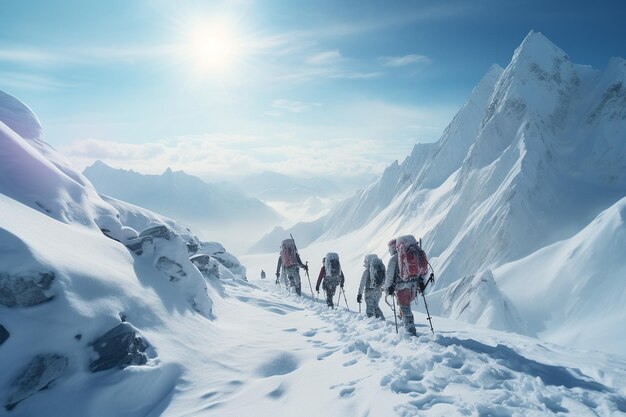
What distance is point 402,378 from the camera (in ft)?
19.8

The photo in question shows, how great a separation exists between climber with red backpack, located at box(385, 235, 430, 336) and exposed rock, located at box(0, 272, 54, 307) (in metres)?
7.76

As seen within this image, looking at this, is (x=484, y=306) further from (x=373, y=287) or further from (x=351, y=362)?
(x=351, y=362)

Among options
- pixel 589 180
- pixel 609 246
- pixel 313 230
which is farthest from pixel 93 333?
pixel 313 230

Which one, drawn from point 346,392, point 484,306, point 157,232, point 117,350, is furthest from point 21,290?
point 484,306

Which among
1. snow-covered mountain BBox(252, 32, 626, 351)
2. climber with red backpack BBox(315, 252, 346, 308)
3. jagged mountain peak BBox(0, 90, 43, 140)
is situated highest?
snow-covered mountain BBox(252, 32, 626, 351)

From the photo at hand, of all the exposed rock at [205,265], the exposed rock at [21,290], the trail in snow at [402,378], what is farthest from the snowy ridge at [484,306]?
the exposed rock at [21,290]

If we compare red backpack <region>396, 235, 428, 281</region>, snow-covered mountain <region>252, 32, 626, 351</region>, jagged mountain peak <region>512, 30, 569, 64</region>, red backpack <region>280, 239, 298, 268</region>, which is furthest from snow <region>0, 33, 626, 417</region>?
jagged mountain peak <region>512, 30, 569, 64</region>

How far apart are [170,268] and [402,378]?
8.63m

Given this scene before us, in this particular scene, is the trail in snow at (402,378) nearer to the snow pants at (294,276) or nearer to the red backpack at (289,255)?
the red backpack at (289,255)

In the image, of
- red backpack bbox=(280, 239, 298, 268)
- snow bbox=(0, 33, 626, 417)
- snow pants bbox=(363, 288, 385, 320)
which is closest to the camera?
snow bbox=(0, 33, 626, 417)

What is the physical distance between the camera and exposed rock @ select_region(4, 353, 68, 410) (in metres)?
6.38

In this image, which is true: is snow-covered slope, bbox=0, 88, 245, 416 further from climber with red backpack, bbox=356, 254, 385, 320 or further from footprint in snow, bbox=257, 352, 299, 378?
climber with red backpack, bbox=356, 254, 385, 320

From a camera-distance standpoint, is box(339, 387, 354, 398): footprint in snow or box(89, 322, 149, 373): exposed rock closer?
box(339, 387, 354, 398): footprint in snow

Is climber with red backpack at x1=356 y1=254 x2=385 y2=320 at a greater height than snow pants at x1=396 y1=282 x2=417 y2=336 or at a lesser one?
greater
